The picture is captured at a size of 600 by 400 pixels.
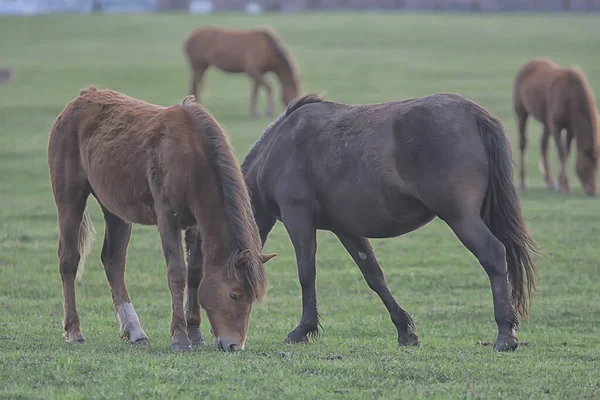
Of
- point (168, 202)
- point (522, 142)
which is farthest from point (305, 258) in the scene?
point (522, 142)

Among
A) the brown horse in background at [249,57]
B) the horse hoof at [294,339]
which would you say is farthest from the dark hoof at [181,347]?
the brown horse in background at [249,57]

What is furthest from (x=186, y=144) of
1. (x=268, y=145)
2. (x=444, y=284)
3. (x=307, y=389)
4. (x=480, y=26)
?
(x=480, y=26)

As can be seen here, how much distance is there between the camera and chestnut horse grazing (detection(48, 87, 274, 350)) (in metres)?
7.11

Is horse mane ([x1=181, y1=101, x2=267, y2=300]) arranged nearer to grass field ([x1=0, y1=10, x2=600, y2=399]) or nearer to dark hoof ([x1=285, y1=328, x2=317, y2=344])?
grass field ([x1=0, y1=10, x2=600, y2=399])

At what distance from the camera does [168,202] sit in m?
7.36

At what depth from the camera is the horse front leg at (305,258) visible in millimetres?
8047

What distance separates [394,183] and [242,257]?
1.40 m

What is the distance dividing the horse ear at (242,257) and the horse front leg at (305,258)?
110 centimetres

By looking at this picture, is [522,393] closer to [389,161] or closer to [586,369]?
[586,369]

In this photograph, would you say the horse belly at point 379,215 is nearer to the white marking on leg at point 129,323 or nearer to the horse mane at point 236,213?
the horse mane at point 236,213

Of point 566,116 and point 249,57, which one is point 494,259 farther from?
point 249,57

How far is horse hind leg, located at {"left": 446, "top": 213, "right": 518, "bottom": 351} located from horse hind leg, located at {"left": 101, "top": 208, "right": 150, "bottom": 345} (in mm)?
2734

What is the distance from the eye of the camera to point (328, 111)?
27.6ft

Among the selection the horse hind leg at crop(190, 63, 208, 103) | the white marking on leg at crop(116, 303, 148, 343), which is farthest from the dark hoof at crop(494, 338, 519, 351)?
the horse hind leg at crop(190, 63, 208, 103)
